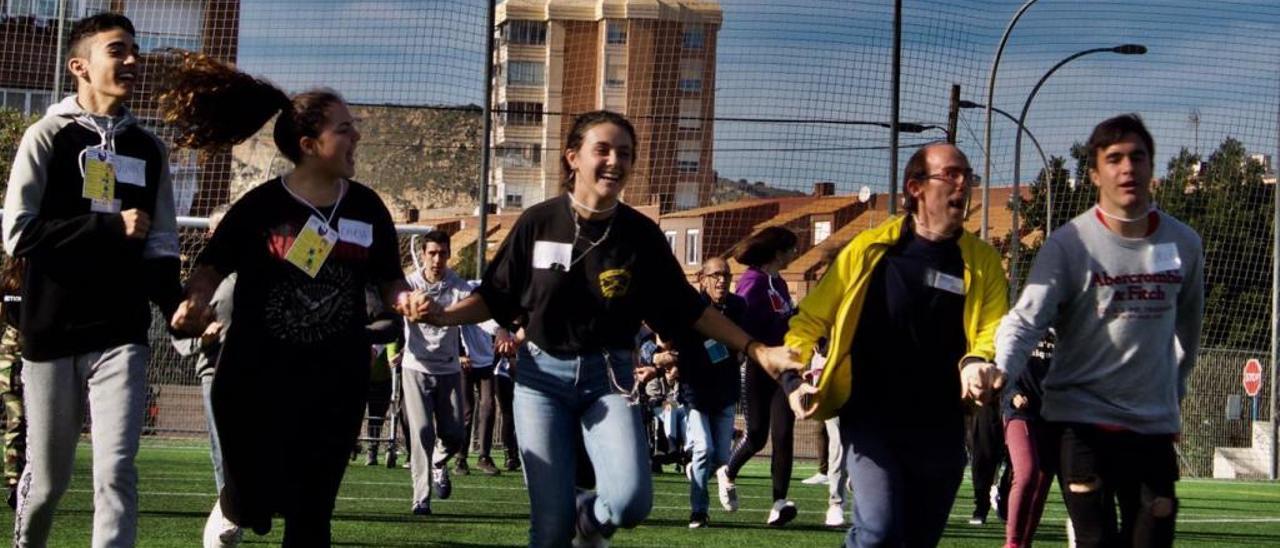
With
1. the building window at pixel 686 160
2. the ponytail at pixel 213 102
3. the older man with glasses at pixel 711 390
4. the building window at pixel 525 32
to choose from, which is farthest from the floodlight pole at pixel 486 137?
the ponytail at pixel 213 102

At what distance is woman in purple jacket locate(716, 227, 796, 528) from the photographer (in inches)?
508

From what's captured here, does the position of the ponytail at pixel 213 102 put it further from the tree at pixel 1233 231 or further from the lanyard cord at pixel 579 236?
the tree at pixel 1233 231

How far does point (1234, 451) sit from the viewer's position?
1267 inches

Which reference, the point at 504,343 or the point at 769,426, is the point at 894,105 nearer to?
the point at 769,426

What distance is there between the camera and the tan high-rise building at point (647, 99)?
20.5m

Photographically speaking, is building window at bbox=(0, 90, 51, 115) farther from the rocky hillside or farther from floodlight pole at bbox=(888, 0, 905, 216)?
floodlight pole at bbox=(888, 0, 905, 216)

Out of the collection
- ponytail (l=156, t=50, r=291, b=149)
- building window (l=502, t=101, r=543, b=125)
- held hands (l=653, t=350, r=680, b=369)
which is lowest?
held hands (l=653, t=350, r=680, b=369)

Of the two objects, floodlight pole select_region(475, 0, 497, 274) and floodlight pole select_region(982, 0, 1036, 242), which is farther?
floodlight pole select_region(982, 0, 1036, 242)

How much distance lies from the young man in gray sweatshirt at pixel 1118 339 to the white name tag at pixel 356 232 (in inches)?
88.9

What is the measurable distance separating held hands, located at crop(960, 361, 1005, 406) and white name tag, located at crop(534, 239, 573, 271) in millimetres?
1421

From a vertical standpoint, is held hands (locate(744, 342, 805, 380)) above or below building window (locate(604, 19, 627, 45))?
below

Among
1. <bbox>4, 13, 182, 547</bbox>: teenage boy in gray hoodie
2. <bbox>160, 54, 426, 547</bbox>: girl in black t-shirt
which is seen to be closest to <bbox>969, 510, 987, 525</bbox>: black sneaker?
<bbox>160, 54, 426, 547</bbox>: girl in black t-shirt

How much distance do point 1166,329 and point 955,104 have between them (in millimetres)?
14176

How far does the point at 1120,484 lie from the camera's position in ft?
22.8
